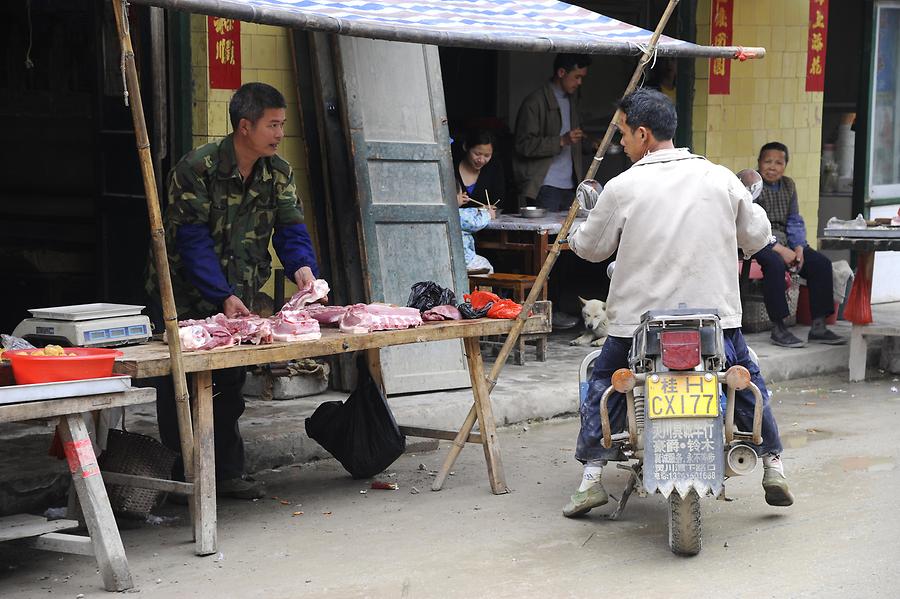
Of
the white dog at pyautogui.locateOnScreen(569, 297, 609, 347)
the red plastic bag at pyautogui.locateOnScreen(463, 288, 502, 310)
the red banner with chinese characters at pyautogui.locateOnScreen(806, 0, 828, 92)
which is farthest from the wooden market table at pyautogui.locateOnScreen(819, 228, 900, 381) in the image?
the red plastic bag at pyautogui.locateOnScreen(463, 288, 502, 310)

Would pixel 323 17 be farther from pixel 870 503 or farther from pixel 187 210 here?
pixel 870 503

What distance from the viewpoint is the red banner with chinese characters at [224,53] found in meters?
7.59

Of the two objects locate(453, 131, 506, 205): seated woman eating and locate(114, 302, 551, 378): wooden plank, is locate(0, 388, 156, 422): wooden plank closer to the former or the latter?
locate(114, 302, 551, 378): wooden plank

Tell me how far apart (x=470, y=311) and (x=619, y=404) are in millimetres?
956

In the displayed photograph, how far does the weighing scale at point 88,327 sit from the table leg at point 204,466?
0.34m

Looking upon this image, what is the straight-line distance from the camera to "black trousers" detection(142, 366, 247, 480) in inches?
231

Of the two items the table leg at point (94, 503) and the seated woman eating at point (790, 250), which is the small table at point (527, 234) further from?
the table leg at point (94, 503)

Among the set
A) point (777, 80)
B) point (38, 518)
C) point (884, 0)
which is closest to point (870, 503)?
point (38, 518)

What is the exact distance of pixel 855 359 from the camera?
9281 millimetres

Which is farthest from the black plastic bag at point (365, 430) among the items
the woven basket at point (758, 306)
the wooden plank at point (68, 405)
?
the woven basket at point (758, 306)

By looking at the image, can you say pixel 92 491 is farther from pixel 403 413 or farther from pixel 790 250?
pixel 790 250

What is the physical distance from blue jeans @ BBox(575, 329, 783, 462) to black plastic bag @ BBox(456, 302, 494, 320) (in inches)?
28.5

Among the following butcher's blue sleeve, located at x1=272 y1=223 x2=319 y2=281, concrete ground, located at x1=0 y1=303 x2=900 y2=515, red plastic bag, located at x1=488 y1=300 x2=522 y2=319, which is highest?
butcher's blue sleeve, located at x1=272 y1=223 x2=319 y2=281

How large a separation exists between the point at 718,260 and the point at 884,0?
23.7 ft
